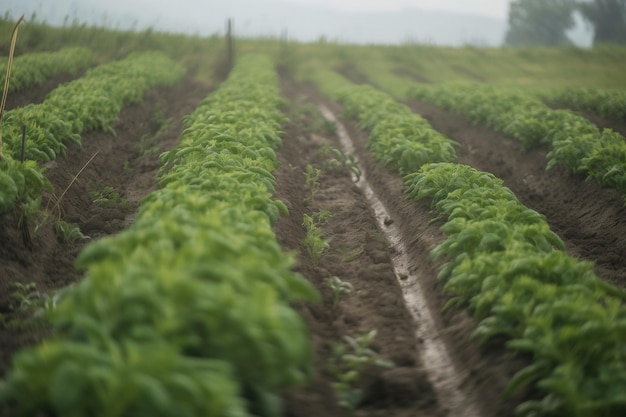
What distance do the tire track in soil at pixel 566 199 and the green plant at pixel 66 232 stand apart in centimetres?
621

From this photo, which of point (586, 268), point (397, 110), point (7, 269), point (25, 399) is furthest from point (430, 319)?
point (397, 110)

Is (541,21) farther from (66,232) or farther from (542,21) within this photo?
(66,232)

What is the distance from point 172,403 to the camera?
259 centimetres

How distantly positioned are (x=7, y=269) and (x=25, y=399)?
3.18 meters

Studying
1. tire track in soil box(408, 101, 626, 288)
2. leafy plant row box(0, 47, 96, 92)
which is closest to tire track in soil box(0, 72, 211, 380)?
leafy plant row box(0, 47, 96, 92)

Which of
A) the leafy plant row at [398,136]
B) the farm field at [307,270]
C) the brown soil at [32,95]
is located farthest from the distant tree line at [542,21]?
the brown soil at [32,95]

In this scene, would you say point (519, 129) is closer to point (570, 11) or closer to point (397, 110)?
point (397, 110)

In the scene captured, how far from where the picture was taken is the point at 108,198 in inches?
322

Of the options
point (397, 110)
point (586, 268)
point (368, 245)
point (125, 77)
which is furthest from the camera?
point (125, 77)

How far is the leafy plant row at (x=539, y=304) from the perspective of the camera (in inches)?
134

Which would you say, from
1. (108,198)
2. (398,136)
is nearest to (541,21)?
(398,136)

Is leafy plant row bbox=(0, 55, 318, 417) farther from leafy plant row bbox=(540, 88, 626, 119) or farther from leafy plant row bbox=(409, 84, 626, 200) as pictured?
leafy plant row bbox=(540, 88, 626, 119)

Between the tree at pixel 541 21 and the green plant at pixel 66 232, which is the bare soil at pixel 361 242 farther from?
the tree at pixel 541 21

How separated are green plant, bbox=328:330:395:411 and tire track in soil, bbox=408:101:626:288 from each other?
10.6ft
